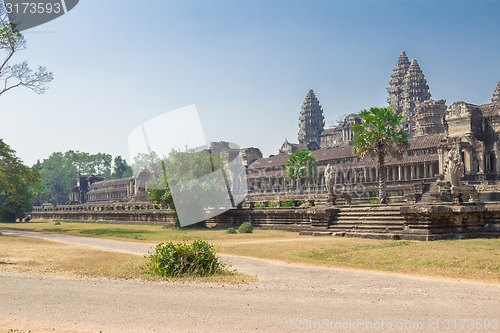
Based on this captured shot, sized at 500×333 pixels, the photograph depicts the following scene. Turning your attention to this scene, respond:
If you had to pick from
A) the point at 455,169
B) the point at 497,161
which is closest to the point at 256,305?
the point at 455,169

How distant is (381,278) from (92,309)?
6.83 meters

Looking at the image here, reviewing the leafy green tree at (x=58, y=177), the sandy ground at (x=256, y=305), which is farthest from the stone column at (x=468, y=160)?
the leafy green tree at (x=58, y=177)

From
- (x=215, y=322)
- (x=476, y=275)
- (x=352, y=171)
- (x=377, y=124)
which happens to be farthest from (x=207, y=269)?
(x=352, y=171)

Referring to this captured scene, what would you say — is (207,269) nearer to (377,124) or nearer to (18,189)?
(377,124)

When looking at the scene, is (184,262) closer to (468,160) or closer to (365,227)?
(365,227)

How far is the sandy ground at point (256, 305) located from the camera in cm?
659

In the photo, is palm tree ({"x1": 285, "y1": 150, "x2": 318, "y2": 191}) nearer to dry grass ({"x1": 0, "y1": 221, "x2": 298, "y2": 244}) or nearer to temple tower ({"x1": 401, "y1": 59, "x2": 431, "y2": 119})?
dry grass ({"x1": 0, "y1": 221, "x2": 298, "y2": 244})

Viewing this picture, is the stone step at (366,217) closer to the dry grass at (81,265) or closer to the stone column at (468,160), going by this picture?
the dry grass at (81,265)

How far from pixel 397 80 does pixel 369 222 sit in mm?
97796

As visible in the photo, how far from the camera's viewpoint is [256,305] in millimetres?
7922

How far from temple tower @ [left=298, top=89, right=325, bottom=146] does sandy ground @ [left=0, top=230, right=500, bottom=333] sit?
118967 mm

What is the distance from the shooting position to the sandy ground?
6.59m

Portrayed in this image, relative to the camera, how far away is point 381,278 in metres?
10.8

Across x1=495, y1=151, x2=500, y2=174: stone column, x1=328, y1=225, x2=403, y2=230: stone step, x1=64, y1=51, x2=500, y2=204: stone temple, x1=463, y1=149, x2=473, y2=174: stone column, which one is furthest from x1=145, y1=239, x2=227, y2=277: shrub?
x1=495, y1=151, x2=500, y2=174: stone column
